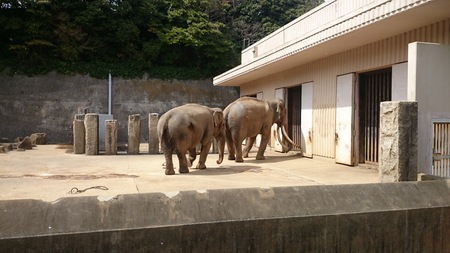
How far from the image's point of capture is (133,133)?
1216cm

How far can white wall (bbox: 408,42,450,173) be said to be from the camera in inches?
235

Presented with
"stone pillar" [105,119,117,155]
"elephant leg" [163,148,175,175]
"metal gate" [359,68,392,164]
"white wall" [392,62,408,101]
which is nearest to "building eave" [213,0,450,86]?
"white wall" [392,62,408,101]

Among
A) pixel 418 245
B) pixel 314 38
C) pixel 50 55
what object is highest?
pixel 50 55

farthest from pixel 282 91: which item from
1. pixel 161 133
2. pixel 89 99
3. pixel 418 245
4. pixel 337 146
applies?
pixel 89 99

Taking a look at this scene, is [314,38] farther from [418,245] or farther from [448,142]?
[418,245]

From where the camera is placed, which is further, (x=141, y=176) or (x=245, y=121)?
(x=245, y=121)

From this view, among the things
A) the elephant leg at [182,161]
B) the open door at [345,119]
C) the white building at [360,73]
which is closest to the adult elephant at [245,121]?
the white building at [360,73]

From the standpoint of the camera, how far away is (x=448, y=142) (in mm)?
6113

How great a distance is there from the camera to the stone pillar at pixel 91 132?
1138 centimetres

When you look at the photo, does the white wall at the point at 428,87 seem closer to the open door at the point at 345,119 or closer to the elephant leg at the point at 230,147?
the open door at the point at 345,119

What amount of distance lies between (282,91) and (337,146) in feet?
13.7

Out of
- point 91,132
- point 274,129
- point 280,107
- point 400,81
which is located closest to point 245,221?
point 400,81

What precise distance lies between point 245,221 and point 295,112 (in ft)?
31.9

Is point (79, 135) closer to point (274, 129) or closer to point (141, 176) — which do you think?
point (141, 176)
